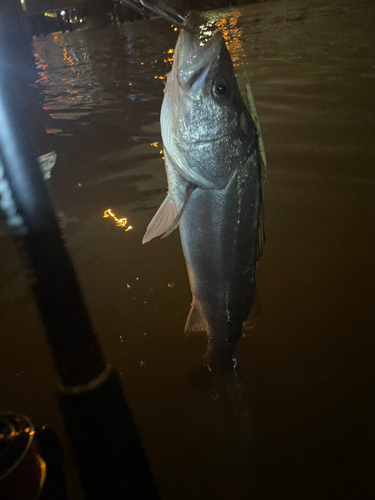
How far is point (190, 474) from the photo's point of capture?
6.66 feet

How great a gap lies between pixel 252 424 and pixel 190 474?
0.51 meters

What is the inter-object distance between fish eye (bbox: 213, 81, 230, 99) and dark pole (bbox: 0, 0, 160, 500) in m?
1.87

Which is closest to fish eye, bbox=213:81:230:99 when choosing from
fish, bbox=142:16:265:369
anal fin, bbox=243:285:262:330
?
fish, bbox=142:16:265:369

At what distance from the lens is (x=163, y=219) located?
1.81 metres

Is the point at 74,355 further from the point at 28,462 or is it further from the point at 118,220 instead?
the point at 118,220

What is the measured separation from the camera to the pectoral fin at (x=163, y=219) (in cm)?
178

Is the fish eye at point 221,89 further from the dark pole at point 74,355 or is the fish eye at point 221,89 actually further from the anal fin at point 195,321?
the dark pole at point 74,355

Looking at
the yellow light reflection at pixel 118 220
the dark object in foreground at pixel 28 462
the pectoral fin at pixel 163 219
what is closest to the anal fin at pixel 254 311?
the pectoral fin at pixel 163 219

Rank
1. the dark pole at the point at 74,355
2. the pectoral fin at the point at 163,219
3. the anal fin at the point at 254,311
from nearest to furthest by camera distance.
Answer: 1. the pectoral fin at the point at 163,219
2. the anal fin at the point at 254,311
3. the dark pole at the point at 74,355

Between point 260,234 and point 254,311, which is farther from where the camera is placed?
point 254,311

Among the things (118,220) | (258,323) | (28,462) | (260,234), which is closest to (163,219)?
(260,234)

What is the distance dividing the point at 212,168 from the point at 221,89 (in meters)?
0.37

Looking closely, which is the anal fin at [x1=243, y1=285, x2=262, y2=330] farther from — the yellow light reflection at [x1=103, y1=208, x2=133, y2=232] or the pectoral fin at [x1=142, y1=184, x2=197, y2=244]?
the yellow light reflection at [x1=103, y1=208, x2=133, y2=232]

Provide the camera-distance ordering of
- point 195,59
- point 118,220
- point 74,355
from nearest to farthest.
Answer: point 195,59, point 74,355, point 118,220
